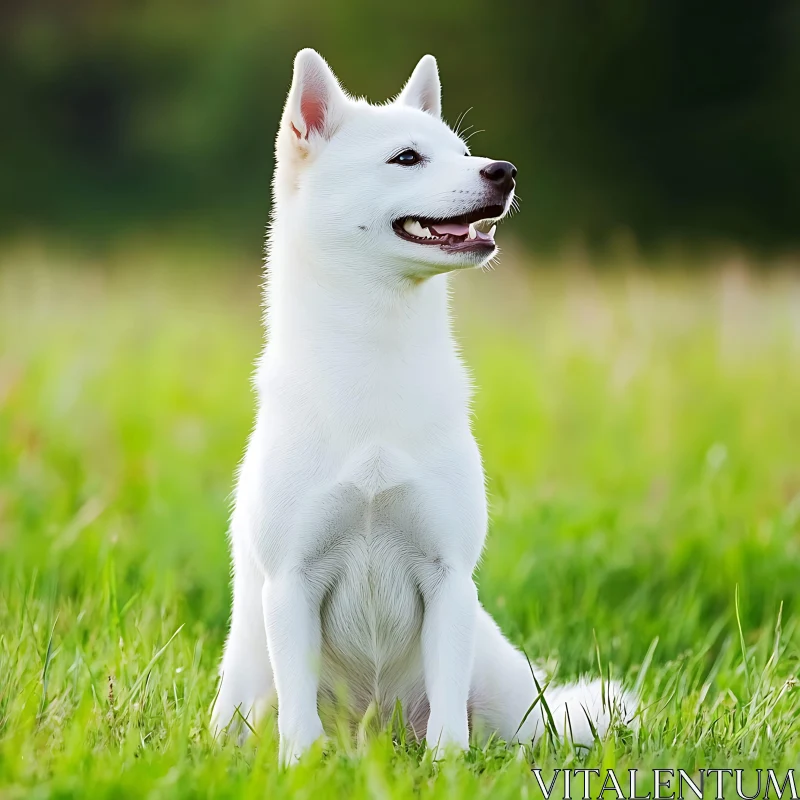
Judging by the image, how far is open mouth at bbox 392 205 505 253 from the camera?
2807 mm

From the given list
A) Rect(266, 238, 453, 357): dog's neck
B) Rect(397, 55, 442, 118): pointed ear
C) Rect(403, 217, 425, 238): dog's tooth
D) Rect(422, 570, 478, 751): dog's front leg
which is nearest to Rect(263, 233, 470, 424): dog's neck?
Rect(266, 238, 453, 357): dog's neck

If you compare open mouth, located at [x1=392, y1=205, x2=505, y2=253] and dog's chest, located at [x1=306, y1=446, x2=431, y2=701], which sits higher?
open mouth, located at [x1=392, y1=205, x2=505, y2=253]

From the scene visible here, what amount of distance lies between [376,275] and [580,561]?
84.6 inches

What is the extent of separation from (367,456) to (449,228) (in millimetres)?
651

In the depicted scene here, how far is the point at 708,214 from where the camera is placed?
64.8ft

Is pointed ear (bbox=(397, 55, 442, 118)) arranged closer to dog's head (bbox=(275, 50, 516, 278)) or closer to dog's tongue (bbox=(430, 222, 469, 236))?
dog's head (bbox=(275, 50, 516, 278))

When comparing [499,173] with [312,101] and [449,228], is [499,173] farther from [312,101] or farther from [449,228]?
[312,101]

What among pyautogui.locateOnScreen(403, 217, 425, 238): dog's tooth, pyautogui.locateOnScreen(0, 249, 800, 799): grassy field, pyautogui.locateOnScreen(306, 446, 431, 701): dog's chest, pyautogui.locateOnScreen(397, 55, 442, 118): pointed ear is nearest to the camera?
pyautogui.locateOnScreen(0, 249, 800, 799): grassy field

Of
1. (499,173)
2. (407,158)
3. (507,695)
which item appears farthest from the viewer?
(507,695)

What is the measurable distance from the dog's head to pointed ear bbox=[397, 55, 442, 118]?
234mm

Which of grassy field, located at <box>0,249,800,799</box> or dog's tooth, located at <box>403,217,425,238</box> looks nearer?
grassy field, located at <box>0,249,800,799</box>

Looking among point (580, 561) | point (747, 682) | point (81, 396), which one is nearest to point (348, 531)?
point (747, 682)

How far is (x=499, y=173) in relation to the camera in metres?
2.81

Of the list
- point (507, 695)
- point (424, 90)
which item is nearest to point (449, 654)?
point (507, 695)
